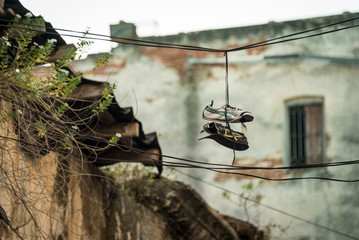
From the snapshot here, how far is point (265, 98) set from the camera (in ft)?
56.0

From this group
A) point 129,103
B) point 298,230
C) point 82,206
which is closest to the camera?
point 82,206

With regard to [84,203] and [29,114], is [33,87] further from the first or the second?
[84,203]

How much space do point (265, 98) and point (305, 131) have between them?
1238 millimetres

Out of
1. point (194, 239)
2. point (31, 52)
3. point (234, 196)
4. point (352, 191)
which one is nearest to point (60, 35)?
point (31, 52)

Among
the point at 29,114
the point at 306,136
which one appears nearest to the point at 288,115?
the point at 306,136

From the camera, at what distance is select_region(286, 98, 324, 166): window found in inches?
646

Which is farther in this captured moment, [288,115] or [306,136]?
[288,115]

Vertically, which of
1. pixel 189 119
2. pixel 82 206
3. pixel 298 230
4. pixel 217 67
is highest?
pixel 217 67

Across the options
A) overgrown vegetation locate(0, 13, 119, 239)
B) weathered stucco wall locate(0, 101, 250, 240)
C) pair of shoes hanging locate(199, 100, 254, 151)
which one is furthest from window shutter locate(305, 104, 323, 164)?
overgrown vegetation locate(0, 13, 119, 239)

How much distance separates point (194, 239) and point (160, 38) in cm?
656

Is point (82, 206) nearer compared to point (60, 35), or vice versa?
point (60, 35)

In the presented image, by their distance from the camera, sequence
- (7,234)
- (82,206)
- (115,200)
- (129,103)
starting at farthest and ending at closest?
(129,103)
(115,200)
(82,206)
(7,234)

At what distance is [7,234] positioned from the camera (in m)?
6.95

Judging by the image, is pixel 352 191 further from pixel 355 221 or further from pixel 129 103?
pixel 129 103
